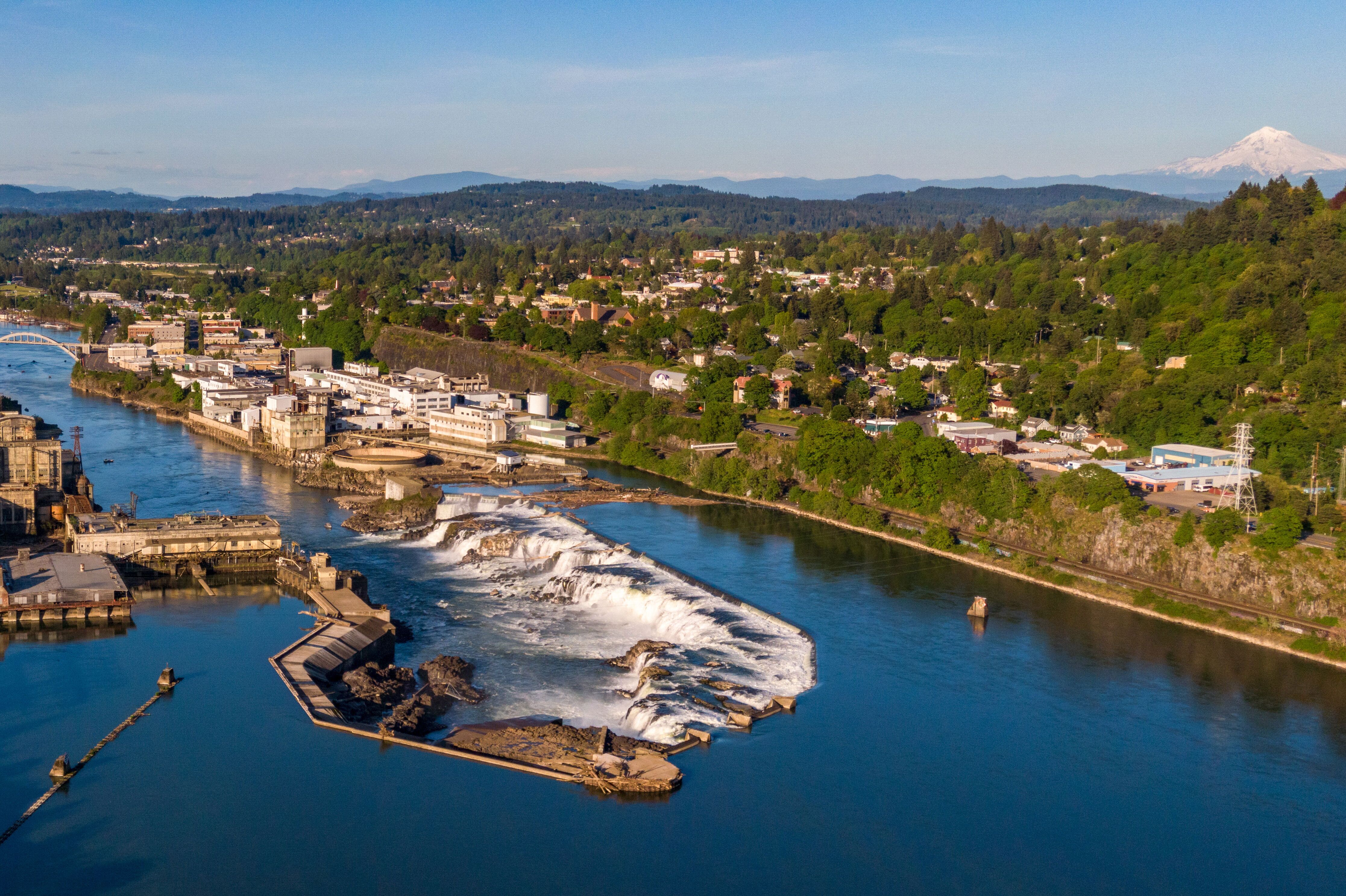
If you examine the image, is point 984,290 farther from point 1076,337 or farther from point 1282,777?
point 1282,777

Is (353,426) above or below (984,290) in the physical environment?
below

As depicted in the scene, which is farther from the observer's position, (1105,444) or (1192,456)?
(1105,444)

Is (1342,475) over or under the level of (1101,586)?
over

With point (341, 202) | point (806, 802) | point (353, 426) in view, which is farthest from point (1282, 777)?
point (341, 202)

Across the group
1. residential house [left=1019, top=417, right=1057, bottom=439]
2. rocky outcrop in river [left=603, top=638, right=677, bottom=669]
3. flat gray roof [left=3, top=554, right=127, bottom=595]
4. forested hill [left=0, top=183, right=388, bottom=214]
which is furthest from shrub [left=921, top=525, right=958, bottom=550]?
forested hill [left=0, top=183, right=388, bottom=214]

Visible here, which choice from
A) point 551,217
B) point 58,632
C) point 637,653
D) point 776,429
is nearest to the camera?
point 637,653

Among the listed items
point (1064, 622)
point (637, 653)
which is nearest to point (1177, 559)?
point (1064, 622)

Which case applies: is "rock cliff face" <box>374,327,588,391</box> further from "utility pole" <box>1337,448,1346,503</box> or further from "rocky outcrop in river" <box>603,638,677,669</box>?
"utility pole" <box>1337,448,1346,503</box>

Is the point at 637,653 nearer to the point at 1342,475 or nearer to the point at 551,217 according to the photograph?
the point at 1342,475
